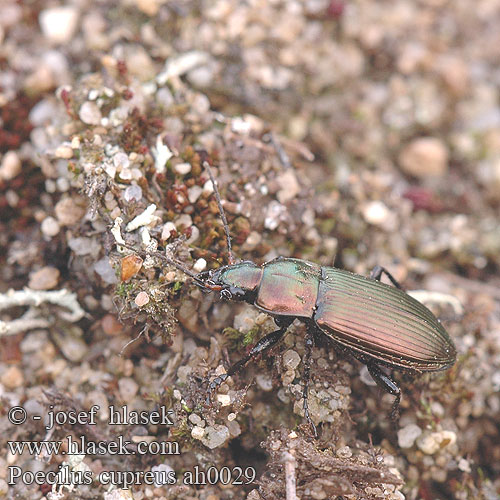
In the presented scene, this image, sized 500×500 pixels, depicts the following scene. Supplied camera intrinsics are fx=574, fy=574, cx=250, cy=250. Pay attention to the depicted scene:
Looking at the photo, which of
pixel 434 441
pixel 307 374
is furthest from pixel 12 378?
pixel 434 441

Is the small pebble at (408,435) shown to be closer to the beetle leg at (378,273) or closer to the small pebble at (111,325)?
the beetle leg at (378,273)

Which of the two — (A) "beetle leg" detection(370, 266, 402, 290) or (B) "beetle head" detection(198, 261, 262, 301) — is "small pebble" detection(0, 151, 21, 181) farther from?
(A) "beetle leg" detection(370, 266, 402, 290)

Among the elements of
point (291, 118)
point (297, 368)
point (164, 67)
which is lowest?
point (297, 368)

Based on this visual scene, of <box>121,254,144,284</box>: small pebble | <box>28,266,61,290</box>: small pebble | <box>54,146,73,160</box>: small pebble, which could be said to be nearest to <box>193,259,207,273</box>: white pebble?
<box>121,254,144,284</box>: small pebble

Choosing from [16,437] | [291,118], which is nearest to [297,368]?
[16,437]

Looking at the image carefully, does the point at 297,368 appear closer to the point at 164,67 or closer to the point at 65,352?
the point at 65,352

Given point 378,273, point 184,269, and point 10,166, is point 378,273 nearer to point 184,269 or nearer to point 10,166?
point 184,269

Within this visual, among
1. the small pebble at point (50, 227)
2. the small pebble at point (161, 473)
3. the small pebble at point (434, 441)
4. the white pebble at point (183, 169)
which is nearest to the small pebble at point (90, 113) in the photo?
the white pebble at point (183, 169)
